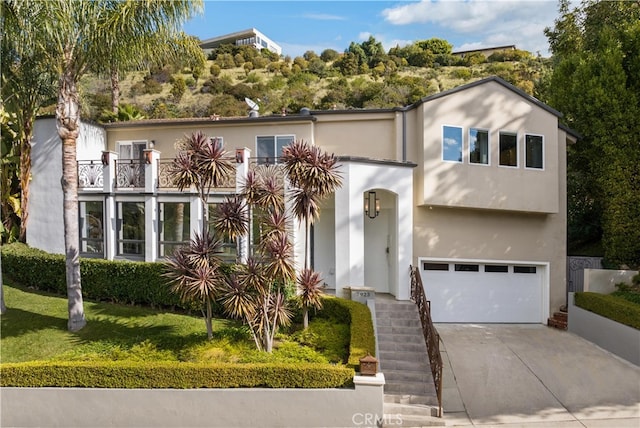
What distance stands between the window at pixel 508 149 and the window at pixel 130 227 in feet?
42.0

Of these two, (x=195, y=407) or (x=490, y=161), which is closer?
(x=195, y=407)

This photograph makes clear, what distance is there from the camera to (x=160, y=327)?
1099 centimetres

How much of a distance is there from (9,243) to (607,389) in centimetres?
1948

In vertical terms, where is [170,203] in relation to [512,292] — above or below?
above

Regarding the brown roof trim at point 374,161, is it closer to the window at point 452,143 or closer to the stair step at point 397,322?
the window at point 452,143

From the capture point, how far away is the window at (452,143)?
1368cm

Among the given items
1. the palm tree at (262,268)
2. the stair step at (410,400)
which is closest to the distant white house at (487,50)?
the palm tree at (262,268)

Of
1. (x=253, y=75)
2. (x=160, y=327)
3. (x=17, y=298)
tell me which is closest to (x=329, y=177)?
(x=160, y=327)

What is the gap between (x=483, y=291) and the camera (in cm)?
1469

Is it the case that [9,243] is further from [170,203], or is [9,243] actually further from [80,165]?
[170,203]

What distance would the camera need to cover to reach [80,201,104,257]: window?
1440 centimetres

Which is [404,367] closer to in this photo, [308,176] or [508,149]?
[308,176]

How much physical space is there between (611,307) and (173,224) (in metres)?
14.2

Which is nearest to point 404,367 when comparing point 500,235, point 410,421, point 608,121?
point 410,421
